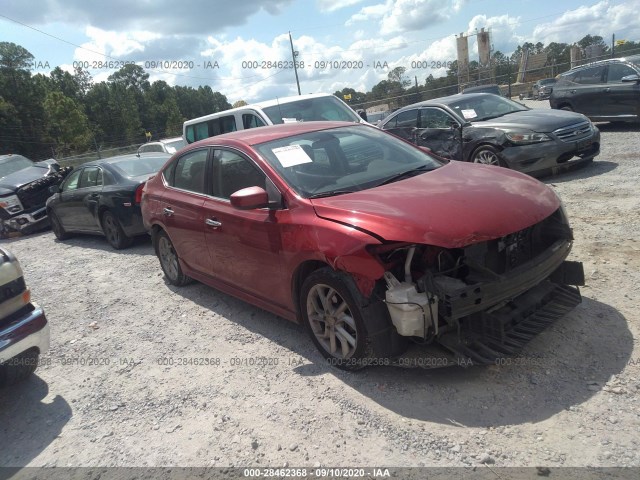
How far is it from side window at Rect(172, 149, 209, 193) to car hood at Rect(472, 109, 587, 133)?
5.43 metres

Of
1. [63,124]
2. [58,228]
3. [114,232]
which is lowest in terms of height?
[58,228]

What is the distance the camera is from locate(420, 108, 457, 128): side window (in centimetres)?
920

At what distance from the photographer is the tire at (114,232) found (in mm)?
8078

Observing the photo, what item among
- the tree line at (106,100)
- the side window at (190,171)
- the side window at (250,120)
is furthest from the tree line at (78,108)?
the side window at (190,171)

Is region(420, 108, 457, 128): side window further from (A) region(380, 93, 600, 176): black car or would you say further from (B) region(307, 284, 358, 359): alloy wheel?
(B) region(307, 284, 358, 359): alloy wheel

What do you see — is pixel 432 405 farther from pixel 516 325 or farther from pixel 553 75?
pixel 553 75

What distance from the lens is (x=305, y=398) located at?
3408 millimetres

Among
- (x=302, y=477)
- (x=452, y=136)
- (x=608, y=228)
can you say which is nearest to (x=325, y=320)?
(x=302, y=477)

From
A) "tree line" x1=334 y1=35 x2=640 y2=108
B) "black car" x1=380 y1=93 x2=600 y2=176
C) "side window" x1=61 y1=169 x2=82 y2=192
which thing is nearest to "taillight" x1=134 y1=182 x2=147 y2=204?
"side window" x1=61 y1=169 x2=82 y2=192

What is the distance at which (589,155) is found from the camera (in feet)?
27.3

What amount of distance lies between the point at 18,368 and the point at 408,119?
8.16 m

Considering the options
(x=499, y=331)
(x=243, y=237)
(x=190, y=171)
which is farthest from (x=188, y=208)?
(x=499, y=331)

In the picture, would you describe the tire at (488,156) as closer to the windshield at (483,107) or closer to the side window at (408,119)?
the windshield at (483,107)

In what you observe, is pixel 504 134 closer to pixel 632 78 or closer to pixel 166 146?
pixel 632 78
